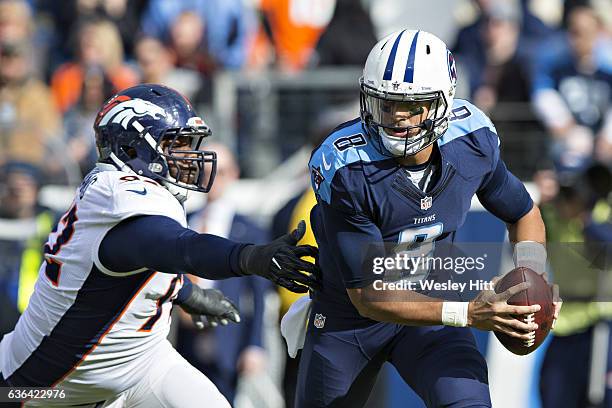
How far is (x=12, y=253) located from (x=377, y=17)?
5.04 metres

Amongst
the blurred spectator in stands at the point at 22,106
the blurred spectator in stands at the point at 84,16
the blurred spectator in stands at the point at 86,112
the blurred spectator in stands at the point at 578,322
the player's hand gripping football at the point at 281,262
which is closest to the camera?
the player's hand gripping football at the point at 281,262

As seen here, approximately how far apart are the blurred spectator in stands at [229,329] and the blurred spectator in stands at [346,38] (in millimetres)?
2488

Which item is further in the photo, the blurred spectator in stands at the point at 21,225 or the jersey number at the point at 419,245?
the blurred spectator in stands at the point at 21,225

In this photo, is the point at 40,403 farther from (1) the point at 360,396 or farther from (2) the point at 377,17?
(2) the point at 377,17

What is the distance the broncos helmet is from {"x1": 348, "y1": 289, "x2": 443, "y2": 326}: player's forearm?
86cm

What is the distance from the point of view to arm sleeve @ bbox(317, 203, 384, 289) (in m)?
4.68

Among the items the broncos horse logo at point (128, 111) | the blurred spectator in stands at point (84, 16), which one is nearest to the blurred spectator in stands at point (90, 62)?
the blurred spectator in stands at point (84, 16)

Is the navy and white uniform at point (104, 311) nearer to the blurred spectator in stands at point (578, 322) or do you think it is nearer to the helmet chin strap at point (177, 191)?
the helmet chin strap at point (177, 191)

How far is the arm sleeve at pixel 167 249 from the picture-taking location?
428 cm

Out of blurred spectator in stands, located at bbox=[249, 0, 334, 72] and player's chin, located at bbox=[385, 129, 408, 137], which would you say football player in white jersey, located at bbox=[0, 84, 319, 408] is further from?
blurred spectator in stands, located at bbox=[249, 0, 334, 72]

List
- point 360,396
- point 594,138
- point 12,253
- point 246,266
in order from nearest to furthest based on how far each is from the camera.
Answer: point 246,266, point 360,396, point 12,253, point 594,138

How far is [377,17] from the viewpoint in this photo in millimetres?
11578

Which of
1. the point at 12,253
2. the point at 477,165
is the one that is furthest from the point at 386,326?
the point at 12,253

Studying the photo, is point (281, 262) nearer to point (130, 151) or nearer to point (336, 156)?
point (336, 156)
